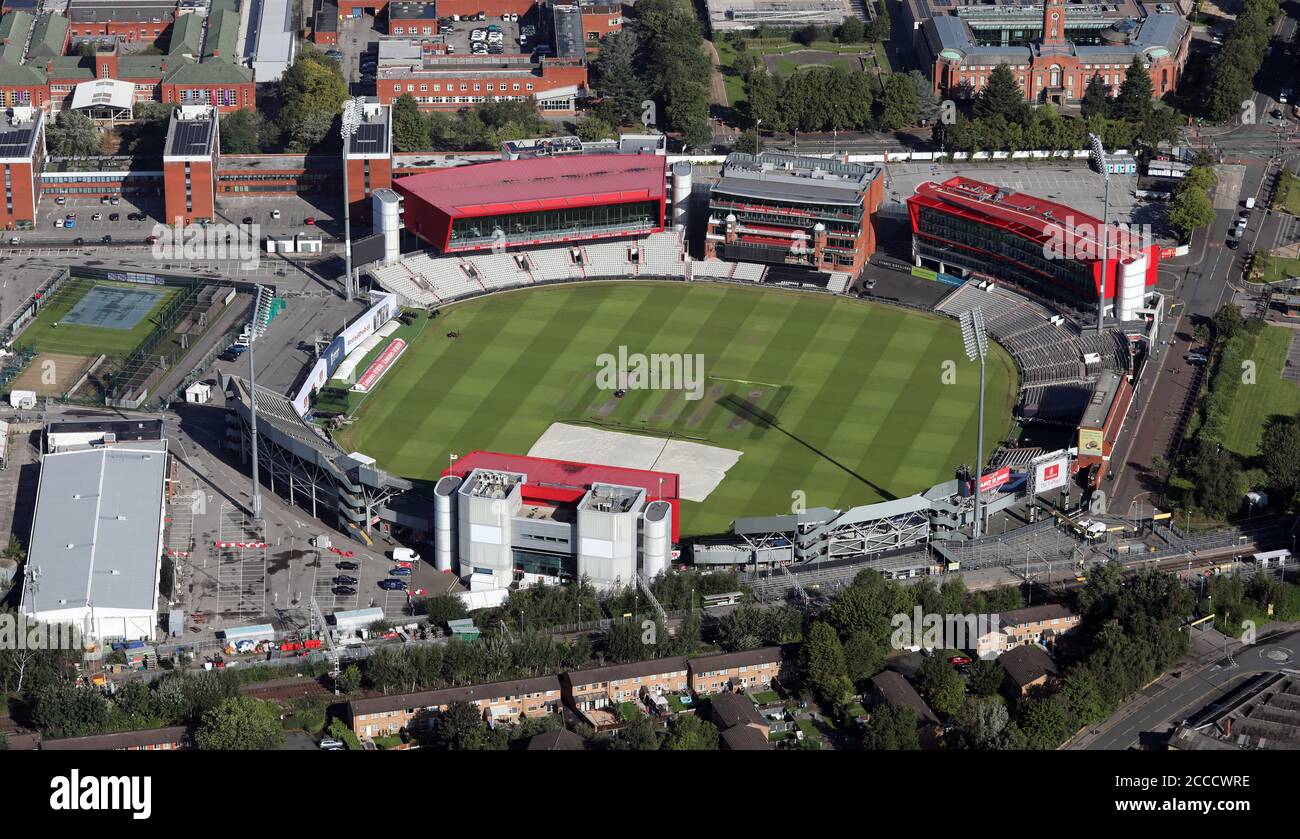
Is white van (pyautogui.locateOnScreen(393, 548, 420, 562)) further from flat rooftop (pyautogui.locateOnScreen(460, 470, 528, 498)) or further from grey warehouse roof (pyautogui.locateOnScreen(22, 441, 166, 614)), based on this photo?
grey warehouse roof (pyautogui.locateOnScreen(22, 441, 166, 614))

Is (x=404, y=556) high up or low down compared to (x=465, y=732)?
up

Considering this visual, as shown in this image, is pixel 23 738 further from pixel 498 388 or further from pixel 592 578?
pixel 498 388

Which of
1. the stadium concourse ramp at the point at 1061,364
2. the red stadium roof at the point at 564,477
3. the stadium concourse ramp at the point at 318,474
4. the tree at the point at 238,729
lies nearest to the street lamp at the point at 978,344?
the stadium concourse ramp at the point at 1061,364

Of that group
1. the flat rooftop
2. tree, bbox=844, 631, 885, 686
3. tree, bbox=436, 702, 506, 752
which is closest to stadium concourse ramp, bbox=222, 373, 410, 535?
the flat rooftop

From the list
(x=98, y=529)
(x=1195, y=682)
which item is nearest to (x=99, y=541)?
(x=98, y=529)

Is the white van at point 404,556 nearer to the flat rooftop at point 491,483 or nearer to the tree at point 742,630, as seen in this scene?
the flat rooftop at point 491,483

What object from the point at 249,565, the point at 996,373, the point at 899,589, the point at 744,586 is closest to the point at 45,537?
the point at 249,565

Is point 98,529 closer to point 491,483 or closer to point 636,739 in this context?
point 491,483
